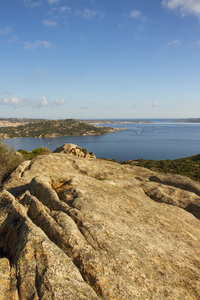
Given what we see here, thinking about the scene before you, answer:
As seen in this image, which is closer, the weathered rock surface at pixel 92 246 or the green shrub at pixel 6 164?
the weathered rock surface at pixel 92 246

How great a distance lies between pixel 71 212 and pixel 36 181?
4177mm

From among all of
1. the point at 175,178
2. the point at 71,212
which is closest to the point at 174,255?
the point at 71,212

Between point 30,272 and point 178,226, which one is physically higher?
point 30,272

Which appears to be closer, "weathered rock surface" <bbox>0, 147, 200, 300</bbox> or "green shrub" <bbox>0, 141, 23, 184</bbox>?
"weathered rock surface" <bbox>0, 147, 200, 300</bbox>

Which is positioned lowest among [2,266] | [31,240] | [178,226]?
[178,226]

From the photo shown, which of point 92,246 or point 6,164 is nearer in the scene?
point 92,246

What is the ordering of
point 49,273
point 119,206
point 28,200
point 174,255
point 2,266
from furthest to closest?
point 119,206 < point 28,200 < point 174,255 < point 2,266 < point 49,273

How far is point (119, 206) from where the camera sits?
11195mm

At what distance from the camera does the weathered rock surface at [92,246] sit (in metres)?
5.60

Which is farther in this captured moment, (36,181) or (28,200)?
(36,181)

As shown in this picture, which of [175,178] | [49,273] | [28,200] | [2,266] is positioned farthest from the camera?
[175,178]

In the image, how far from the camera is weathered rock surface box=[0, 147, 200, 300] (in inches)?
221

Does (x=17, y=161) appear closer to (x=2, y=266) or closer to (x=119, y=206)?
(x=119, y=206)

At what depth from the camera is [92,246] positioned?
712cm
